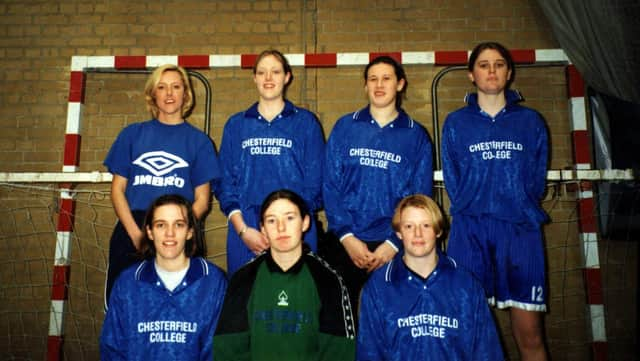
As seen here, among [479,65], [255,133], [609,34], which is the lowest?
[255,133]

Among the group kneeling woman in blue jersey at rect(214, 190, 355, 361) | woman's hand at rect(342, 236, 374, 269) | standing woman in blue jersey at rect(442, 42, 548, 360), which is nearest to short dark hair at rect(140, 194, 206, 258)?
kneeling woman in blue jersey at rect(214, 190, 355, 361)

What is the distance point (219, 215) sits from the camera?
3943 mm

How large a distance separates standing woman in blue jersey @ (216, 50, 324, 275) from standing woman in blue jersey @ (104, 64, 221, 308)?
0.15 meters

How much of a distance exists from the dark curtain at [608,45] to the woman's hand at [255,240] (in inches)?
98.2

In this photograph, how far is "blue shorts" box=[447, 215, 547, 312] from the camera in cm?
275

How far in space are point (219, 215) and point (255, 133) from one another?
121cm

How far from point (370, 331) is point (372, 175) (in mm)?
868

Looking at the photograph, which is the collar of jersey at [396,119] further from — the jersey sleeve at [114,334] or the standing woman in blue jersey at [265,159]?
the jersey sleeve at [114,334]

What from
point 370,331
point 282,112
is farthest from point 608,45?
point 370,331

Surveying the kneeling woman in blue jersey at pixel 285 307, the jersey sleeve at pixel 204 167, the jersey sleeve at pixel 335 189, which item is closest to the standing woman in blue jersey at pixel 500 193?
the jersey sleeve at pixel 335 189

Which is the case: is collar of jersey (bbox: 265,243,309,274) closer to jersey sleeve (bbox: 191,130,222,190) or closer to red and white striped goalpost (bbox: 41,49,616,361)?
jersey sleeve (bbox: 191,130,222,190)

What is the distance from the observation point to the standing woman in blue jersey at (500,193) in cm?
276

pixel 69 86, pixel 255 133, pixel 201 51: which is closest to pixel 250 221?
pixel 255 133

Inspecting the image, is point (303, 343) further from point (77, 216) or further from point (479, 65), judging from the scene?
point (77, 216)
